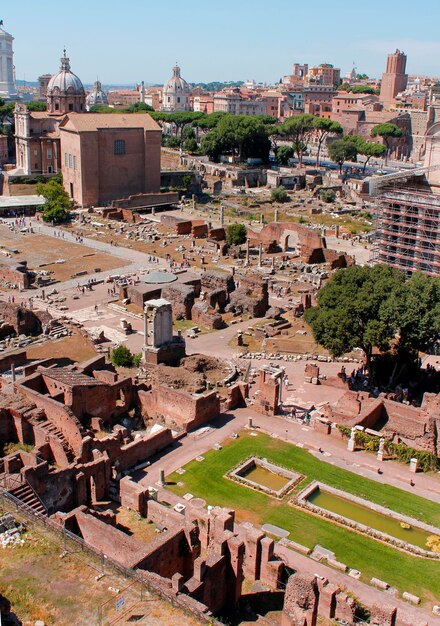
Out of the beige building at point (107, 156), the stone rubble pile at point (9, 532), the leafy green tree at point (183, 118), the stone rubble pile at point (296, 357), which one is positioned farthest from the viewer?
the leafy green tree at point (183, 118)

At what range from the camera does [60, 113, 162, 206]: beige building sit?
283 ft

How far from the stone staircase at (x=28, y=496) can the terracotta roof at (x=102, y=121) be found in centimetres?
6891

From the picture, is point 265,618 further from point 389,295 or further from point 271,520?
point 389,295

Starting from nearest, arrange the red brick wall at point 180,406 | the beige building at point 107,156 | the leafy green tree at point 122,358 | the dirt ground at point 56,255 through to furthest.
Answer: the red brick wall at point 180,406 → the leafy green tree at point 122,358 → the dirt ground at point 56,255 → the beige building at point 107,156

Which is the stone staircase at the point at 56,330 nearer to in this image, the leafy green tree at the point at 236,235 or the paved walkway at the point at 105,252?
the paved walkway at the point at 105,252

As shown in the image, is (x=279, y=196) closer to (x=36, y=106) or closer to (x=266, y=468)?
(x=36, y=106)

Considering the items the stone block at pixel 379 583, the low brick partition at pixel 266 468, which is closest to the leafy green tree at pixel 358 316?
the low brick partition at pixel 266 468

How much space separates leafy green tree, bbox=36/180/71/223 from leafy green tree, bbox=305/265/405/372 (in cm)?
4950

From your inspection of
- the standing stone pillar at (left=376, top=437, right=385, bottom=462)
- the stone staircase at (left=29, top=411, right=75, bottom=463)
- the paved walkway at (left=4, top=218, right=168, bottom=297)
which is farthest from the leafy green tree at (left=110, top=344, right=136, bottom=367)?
the paved walkway at (left=4, top=218, right=168, bottom=297)

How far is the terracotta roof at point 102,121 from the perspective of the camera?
85.9m

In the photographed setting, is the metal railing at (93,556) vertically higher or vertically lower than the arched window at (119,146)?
lower

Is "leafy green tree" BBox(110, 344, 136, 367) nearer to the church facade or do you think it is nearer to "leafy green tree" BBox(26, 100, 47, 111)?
the church facade

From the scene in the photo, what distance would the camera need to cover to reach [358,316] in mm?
34562

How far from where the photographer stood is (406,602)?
20.9 meters
